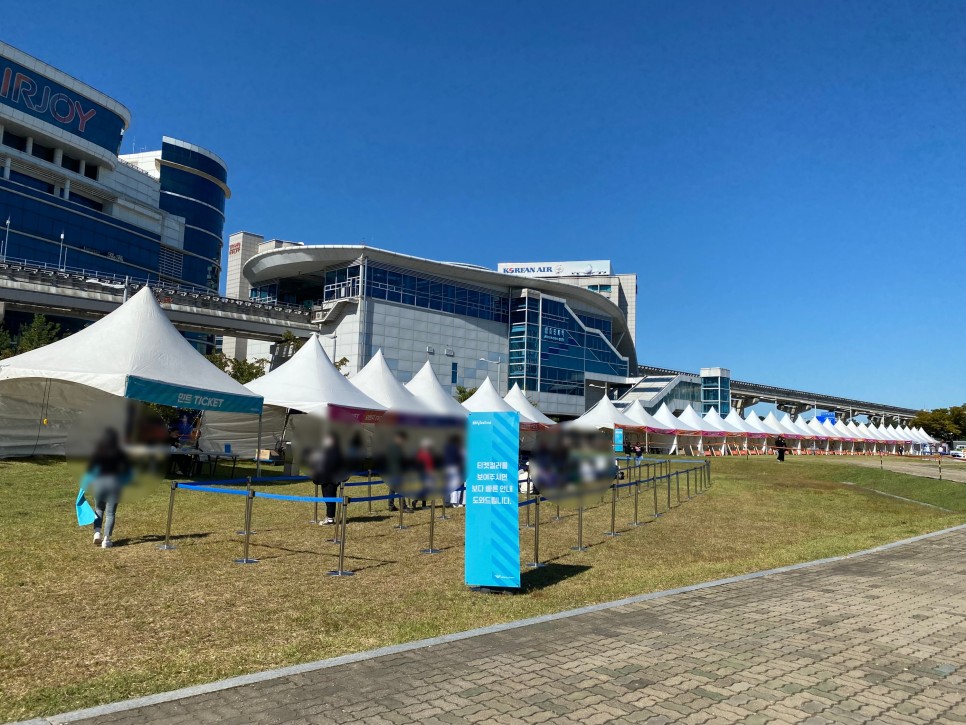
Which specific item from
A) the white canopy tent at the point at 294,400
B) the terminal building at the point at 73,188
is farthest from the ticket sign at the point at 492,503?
the terminal building at the point at 73,188

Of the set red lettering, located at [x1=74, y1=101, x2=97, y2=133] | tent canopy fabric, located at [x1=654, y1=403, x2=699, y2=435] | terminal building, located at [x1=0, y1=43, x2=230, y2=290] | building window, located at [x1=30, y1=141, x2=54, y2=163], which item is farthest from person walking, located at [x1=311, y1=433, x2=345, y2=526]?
red lettering, located at [x1=74, y1=101, x2=97, y2=133]

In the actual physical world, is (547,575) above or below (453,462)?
below

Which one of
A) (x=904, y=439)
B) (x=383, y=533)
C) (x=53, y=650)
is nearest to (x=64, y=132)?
(x=383, y=533)

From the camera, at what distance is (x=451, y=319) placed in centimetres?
7038

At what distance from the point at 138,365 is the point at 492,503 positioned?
11823mm

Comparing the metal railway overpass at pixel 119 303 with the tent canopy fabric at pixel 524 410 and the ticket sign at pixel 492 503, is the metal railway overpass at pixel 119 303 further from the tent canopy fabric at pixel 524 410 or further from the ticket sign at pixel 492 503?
the ticket sign at pixel 492 503

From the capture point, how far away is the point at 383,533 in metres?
12.7

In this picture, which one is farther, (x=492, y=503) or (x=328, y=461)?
(x=328, y=461)

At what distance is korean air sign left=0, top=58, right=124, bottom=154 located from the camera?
68000 millimetres

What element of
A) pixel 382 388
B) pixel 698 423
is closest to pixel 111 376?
pixel 382 388

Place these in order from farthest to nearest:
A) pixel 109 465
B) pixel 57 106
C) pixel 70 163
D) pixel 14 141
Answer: pixel 70 163 → pixel 57 106 → pixel 14 141 → pixel 109 465

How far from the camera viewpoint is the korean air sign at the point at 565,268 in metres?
118

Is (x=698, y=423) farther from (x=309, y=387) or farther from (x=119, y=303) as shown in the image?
(x=119, y=303)

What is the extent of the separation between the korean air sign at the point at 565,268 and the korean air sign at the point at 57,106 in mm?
60729
